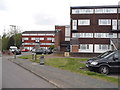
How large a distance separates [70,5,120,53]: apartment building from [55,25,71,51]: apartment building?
602 inches

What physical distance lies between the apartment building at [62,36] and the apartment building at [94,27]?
15.3 m

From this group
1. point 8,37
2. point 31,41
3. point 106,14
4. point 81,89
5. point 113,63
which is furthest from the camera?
point 31,41

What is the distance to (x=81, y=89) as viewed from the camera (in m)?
8.95

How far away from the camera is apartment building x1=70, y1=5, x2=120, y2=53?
185 feet

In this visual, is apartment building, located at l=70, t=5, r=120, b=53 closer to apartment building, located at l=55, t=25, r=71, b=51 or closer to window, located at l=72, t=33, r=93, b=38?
window, located at l=72, t=33, r=93, b=38

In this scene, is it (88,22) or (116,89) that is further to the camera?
(88,22)

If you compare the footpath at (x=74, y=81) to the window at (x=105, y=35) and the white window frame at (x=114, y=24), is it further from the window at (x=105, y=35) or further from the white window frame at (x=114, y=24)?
the white window frame at (x=114, y=24)

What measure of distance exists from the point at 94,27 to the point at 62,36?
21841mm

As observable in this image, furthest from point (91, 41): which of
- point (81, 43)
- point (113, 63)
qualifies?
point (113, 63)

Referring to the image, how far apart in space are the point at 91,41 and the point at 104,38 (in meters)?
3.26

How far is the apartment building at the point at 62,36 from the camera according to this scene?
72931mm

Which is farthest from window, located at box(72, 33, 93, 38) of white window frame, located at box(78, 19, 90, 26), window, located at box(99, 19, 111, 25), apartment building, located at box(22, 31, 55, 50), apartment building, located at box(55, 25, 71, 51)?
apartment building, located at box(22, 31, 55, 50)

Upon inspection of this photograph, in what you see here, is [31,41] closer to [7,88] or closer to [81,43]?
[81,43]

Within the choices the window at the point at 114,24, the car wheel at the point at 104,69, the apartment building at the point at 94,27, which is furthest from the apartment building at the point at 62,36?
the car wheel at the point at 104,69
